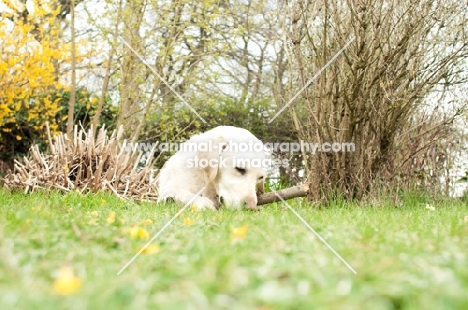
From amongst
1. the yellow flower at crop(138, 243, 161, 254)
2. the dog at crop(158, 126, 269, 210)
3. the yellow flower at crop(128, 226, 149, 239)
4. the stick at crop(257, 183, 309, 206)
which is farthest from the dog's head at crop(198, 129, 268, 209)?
the yellow flower at crop(138, 243, 161, 254)

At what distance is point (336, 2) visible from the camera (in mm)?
5332

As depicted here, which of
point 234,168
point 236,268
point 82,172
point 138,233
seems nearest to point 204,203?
point 234,168

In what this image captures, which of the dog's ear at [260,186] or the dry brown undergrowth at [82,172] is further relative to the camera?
the dry brown undergrowth at [82,172]

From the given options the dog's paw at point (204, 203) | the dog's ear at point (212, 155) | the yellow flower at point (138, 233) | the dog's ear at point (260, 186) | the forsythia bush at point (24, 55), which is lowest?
the dog's paw at point (204, 203)

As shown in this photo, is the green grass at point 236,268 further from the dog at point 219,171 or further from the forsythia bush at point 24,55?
the forsythia bush at point 24,55

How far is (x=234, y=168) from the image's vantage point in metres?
4.77

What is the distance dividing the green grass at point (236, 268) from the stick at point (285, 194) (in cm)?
262

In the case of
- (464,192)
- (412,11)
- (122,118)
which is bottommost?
(464,192)

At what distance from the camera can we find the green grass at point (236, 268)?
116 cm

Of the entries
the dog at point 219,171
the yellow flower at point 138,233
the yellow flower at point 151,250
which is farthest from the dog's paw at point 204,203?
the yellow flower at point 151,250

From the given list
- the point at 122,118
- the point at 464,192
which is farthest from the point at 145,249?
the point at 122,118

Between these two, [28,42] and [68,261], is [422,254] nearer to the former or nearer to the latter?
[68,261]

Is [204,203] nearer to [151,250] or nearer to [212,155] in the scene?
[212,155]

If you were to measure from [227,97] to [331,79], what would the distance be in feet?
25.4
